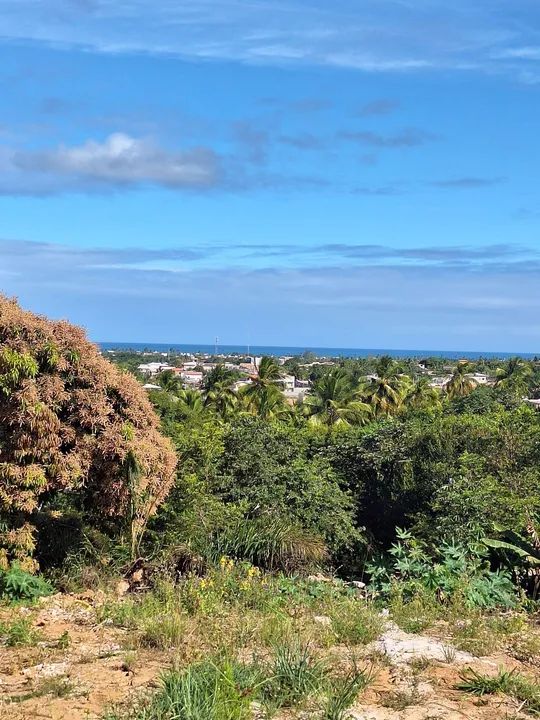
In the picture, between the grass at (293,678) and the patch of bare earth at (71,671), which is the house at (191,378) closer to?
the patch of bare earth at (71,671)

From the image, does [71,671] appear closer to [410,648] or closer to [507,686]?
[410,648]

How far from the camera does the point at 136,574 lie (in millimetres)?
8602

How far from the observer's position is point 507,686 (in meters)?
4.73

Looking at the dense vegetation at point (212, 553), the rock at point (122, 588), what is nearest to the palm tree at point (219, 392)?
the dense vegetation at point (212, 553)

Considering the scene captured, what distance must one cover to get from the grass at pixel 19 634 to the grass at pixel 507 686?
3.28 meters

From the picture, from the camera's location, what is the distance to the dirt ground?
14.4 feet

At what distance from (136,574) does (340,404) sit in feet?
111

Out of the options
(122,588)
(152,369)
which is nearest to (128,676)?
(122,588)

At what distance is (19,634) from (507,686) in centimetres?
368

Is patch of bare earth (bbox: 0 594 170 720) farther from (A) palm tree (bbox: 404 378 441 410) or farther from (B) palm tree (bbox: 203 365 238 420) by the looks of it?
(A) palm tree (bbox: 404 378 441 410)

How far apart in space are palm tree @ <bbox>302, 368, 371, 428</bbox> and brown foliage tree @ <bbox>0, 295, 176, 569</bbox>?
30587 mm

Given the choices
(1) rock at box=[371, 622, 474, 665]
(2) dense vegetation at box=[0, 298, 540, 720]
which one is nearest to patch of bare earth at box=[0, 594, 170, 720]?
(2) dense vegetation at box=[0, 298, 540, 720]

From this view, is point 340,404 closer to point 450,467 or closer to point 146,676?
point 450,467

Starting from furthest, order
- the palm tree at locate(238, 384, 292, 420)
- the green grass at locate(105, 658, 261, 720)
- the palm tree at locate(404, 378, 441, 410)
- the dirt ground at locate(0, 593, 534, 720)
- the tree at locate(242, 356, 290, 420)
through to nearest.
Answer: the palm tree at locate(404, 378, 441, 410) → the tree at locate(242, 356, 290, 420) → the palm tree at locate(238, 384, 292, 420) → the dirt ground at locate(0, 593, 534, 720) → the green grass at locate(105, 658, 261, 720)
